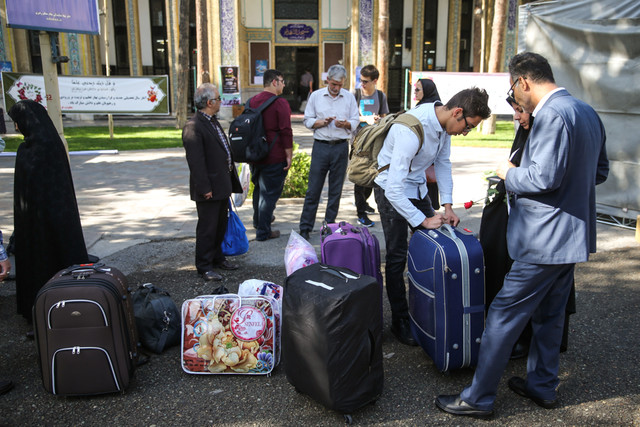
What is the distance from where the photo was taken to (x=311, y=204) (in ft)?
19.3

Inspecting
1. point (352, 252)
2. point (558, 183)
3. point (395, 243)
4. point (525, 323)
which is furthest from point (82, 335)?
point (558, 183)

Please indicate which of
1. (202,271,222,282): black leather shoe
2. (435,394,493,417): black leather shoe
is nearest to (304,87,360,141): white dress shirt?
(202,271,222,282): black leather shoe

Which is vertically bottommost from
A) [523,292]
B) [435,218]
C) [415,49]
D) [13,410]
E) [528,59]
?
[13,410]

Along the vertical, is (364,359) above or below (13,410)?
above

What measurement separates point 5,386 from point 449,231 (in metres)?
2.69

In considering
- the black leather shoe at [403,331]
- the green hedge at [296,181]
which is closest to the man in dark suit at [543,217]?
the black leather shoe at [403,331]

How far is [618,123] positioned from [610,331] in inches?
136

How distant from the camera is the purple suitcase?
11.4 feet

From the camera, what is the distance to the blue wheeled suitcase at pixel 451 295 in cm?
295

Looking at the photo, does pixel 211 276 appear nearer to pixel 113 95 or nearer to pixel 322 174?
pixel 322 174

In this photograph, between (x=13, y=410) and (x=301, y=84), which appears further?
(x=301, y=84)

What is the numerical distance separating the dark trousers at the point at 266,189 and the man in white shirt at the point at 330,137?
0.36 metres

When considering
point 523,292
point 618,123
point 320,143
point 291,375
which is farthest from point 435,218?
point 618,123

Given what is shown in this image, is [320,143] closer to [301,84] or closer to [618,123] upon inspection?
[618,123]
